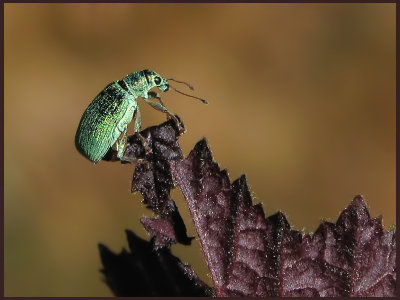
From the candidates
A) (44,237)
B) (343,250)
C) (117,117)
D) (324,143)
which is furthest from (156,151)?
(324,143)

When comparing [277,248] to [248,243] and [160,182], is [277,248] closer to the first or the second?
[248,243]

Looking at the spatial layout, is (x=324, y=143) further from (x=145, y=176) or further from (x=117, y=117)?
(x=145, y=176)

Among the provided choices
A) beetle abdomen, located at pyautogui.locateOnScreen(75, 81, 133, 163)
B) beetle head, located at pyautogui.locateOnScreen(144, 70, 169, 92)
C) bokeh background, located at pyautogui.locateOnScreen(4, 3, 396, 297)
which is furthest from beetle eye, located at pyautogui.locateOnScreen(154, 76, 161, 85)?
bokeh background, located at pyautogui.locateOnScreen(4, 3, 396, 297)

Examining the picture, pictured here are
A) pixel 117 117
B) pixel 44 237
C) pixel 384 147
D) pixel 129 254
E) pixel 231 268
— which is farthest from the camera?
pixel 384 147

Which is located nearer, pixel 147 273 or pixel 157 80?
pixel 147 273

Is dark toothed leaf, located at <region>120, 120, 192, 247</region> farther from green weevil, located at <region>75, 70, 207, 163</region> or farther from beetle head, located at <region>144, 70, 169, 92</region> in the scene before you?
beetle head, located at <region>144, 70, 169, 92</region>

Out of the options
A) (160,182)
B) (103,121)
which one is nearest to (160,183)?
(160,182)
